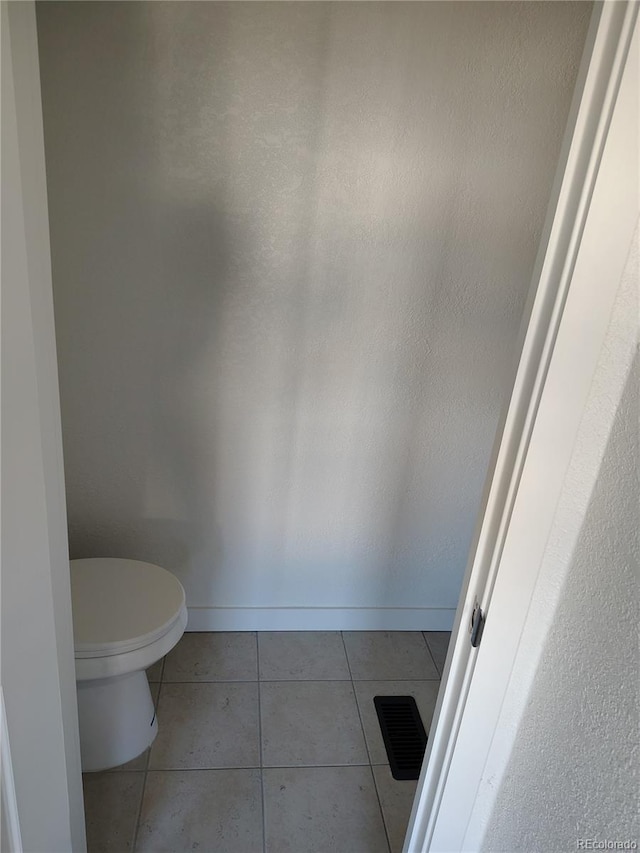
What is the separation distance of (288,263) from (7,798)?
140 centimetres

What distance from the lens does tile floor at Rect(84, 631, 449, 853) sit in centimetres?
150

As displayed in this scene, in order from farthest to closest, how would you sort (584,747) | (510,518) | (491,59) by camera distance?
(491,59) → (510,518) → (584,747)

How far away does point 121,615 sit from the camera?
155 cm

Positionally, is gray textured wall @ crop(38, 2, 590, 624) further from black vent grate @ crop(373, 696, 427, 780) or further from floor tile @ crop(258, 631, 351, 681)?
black vent grate @ crop(373, 696, 427, 780)

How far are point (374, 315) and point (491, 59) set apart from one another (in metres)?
0.75

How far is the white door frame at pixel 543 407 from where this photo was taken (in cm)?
66

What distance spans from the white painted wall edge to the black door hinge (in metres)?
0.65

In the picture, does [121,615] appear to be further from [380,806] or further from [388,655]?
[388,655]

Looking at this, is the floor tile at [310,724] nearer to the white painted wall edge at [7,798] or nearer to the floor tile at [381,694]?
the floor tile at [381,694]

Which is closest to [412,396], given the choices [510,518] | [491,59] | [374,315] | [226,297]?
[374,315]

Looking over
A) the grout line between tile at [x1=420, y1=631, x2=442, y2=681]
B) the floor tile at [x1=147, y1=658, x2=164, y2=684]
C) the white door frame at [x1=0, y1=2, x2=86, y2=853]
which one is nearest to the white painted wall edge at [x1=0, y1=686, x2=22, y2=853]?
the white door frame at [x1=0, y1=2, x2=86, y2=853]

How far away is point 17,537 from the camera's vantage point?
0.77m

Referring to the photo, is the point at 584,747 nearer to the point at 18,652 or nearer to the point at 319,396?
the point at 18,652

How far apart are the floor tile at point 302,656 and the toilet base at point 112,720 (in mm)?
458
